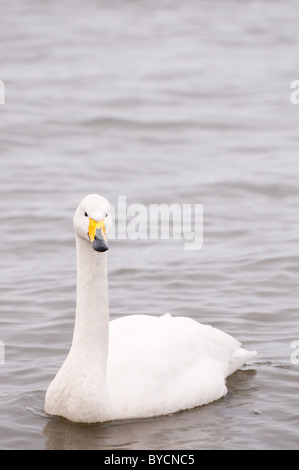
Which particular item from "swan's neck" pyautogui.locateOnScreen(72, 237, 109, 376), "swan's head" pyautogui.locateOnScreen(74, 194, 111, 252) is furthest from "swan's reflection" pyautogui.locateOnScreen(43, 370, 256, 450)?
"swan's head" pyautogui.locateOnScreen(74, 194, 111, 252)

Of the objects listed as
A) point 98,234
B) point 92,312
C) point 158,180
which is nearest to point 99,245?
point 98,234

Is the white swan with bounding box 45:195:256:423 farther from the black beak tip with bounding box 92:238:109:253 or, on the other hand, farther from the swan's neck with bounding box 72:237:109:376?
the black beak tip with bounding box 92:238:109:253

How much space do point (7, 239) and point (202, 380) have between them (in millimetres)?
5506

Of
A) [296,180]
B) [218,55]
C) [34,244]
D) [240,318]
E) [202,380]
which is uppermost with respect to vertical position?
[218,55]

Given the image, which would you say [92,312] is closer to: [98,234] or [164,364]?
[164,364]

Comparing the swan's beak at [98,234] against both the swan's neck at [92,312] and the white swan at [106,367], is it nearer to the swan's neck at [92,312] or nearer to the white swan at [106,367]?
the white swan at [106,367]

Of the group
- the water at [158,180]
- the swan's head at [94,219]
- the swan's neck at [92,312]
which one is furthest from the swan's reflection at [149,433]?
the swan's head at [94,219]

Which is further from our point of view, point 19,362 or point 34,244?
point 34,244

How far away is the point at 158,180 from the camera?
637 inches

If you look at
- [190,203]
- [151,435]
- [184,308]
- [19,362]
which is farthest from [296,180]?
[151,435]

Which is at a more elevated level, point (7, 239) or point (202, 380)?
point (7, 239)
